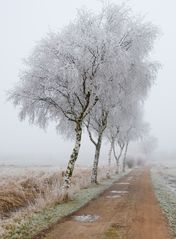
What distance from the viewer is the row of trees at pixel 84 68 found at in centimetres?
2152

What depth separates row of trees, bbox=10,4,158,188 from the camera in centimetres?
2152

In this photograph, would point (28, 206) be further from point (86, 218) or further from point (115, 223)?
point (115, 223)

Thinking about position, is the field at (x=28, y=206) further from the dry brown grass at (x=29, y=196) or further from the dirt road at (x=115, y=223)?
the dirt road at (x=115, y=223)

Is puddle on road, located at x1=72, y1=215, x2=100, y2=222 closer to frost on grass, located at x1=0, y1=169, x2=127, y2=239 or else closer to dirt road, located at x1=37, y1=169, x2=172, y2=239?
dirt road, located at x1=37, y1=169, x2=172, y2=239

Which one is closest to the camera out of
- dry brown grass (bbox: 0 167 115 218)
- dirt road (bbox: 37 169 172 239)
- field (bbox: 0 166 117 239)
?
dirt road (bbox: 37 169 172 239)

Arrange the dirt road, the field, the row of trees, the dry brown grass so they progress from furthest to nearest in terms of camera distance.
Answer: the row of trees → the dry brown grass → the field → the dirt road

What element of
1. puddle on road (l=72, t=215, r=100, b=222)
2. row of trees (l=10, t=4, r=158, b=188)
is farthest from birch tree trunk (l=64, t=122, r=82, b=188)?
puddle on road (l=72, t=215, r=100, b=222)

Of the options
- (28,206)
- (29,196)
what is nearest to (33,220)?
(28,206)

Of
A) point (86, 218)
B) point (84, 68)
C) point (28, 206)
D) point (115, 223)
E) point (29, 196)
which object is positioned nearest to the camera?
point (115, 223)

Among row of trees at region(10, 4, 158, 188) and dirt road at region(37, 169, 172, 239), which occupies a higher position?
row of trees at region(10, 4, 158, 188)

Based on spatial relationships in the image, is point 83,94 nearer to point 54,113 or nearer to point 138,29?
point 54,113

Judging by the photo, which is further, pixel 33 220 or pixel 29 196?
pixel 29 196

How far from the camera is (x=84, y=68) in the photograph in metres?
21.8

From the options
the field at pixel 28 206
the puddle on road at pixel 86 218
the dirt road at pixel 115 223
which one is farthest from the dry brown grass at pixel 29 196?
the puddle on road at pixel 86 218
